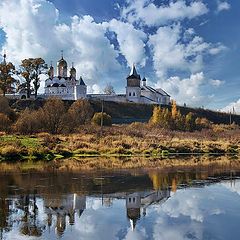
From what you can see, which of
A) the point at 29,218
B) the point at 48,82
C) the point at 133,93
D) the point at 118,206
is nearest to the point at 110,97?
the point at 133,93

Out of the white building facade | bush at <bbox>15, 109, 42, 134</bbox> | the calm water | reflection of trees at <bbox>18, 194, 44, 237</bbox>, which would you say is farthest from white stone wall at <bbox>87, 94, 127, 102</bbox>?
reflection of trees at <bbox>18, 194, 44, 237</bbox>

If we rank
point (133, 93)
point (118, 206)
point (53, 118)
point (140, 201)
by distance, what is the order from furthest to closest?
point (133, 93) < point (53, 118) < point (140, 201) < point (118, 206)

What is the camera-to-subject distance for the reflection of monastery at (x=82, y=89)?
103438 mm

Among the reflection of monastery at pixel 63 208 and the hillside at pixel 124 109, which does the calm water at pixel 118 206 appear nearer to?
the reflection of monastery at pixel 63 208

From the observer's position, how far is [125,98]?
4299 inches

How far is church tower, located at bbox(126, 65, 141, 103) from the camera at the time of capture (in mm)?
108375

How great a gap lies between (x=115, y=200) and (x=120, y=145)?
23.6 meters

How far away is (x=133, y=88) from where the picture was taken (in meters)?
109

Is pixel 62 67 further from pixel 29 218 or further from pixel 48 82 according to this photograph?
pixel 29 218

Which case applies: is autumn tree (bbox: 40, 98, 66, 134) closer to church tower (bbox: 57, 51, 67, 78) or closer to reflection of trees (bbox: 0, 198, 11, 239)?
reflection of trees (bbox: 0, 198, 11, 239)

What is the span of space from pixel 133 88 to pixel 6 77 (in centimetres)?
3397

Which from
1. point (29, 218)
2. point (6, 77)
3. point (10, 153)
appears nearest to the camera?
point (29, 218)

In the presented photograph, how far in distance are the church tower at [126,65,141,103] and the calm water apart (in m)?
86.6

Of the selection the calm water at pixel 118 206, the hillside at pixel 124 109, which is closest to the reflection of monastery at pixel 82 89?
the hillside at pixel 124 109
